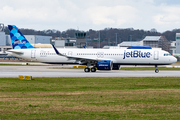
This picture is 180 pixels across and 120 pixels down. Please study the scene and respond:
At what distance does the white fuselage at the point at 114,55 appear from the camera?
43.2 meters

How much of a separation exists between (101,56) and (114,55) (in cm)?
212

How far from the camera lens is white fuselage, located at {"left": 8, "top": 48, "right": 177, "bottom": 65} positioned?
4322 centimetres

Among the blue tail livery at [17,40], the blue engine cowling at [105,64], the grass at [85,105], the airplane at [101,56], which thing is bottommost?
the grass at [85,105]

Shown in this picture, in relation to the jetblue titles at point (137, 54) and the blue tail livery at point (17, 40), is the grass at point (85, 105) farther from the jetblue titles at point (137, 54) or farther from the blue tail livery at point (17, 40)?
the blue tail livery at point (17, 40)

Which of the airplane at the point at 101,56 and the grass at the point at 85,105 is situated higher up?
the airplane at the point at 101,56

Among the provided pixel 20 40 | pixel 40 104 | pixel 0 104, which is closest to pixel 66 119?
pixel 40 104

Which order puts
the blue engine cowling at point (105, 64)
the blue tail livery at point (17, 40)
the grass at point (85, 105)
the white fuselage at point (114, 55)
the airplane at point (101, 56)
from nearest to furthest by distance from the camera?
the grass at point (85, 105)
the blue engine cowling at point (105, 64)
the airplane at point (101, 56)
the white fuselage at point (114, 55)
the blue tail livery at point (17, 40)

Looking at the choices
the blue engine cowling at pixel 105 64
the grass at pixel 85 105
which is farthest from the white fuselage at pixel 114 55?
the grass at pixel 85 105

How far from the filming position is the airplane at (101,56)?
43031mm

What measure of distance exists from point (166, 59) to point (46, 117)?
1321 inches

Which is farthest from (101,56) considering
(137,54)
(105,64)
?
(137,54)

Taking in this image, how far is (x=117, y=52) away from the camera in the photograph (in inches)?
1742

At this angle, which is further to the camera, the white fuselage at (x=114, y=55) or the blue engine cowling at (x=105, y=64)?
the white fuselage at (x=114, y=55)

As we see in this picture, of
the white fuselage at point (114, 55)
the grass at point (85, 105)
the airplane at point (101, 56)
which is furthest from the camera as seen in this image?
the white fuselage at point (114, 55)
